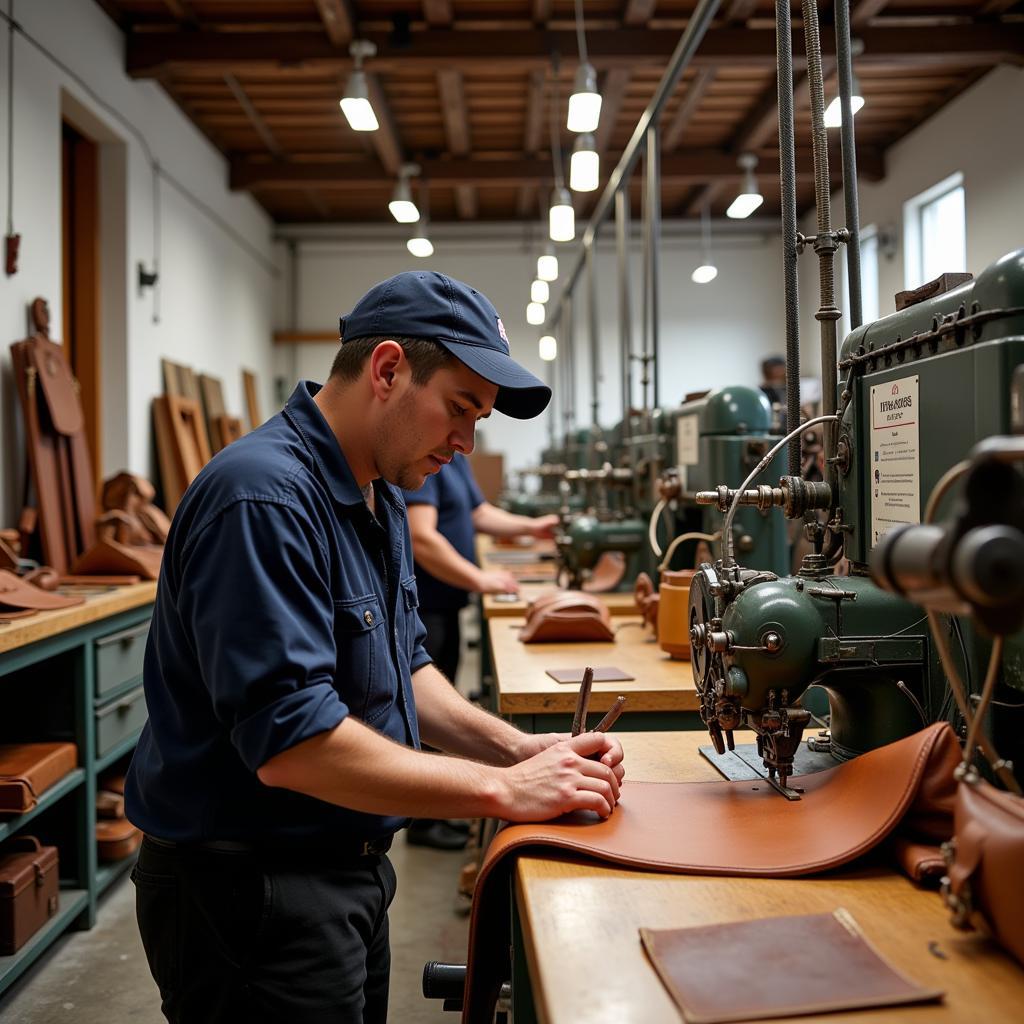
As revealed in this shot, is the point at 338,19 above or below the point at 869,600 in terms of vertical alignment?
above

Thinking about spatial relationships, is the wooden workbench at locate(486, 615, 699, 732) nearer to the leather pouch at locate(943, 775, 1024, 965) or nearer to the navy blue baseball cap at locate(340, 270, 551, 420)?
the navy blue baseball cap at locate(340, 270, 551, 420)

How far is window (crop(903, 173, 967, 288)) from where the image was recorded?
24.6ft

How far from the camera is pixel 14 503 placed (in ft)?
13.7

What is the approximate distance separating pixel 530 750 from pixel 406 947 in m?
1.75

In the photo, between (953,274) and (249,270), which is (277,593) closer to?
(953,274)

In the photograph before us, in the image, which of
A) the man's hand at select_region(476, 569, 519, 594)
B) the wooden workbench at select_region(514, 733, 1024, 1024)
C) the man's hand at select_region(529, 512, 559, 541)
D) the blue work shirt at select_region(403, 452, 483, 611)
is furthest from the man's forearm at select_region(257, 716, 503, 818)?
the man's hand at select_region(529, 512, 559, 541)

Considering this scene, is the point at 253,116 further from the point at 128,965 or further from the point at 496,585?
the point at 128,965

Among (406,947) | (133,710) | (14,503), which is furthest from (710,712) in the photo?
(14,503)

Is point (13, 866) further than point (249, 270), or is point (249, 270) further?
point (249, 270)

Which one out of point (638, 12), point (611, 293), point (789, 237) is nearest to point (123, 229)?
point (638, 12)

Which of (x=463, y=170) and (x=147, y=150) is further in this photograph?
(x=463, y=170)

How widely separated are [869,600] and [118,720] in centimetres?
272

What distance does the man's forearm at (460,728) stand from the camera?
1571mm

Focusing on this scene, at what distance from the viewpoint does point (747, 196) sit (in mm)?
6113
